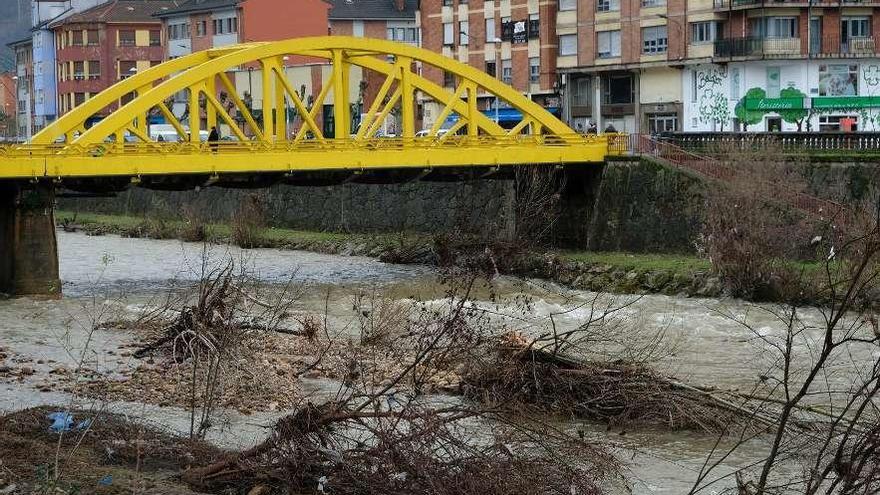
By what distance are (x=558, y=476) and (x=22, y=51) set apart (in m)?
118

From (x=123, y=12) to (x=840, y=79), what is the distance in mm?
60265

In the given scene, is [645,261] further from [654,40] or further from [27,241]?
[654,40]

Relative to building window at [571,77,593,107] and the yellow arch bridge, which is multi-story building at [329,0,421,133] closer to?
building window at [571,77,593,107]

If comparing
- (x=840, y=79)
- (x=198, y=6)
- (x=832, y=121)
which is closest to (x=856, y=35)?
(x=840, y=79)

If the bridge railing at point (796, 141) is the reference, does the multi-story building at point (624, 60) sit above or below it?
above

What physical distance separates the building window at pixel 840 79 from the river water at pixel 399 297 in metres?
24.1

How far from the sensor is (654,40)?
66.0m

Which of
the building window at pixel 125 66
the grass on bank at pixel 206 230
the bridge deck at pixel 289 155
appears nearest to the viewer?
the bridge deck at pixel 289 155

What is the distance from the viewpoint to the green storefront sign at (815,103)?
61656mm

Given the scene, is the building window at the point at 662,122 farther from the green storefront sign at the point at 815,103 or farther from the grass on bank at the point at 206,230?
the grass on bank at the point at 206,230

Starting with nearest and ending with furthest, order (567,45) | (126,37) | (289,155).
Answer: (289,155) → (567,45) → (126,37)

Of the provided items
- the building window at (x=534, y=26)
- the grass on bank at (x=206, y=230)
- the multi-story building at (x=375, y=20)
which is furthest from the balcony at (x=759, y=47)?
the multi-story building at (x=375, y=20)

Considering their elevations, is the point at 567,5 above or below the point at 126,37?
below

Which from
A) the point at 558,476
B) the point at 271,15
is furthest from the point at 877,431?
the point at 271,15
